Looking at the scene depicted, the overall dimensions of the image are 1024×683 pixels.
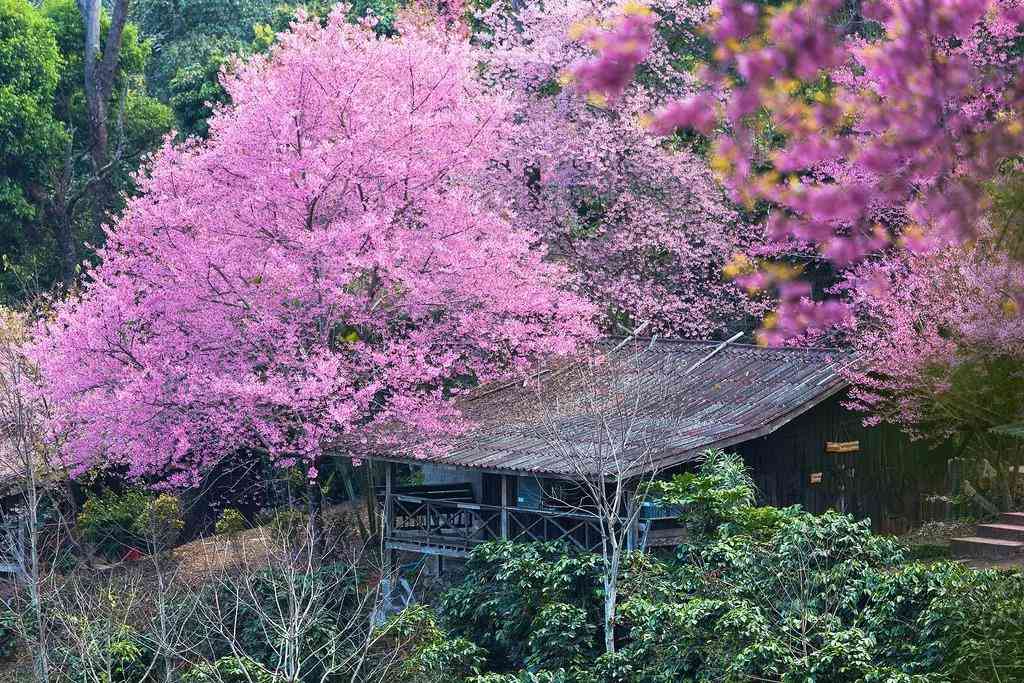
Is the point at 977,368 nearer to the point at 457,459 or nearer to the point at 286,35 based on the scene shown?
the point at 457,459

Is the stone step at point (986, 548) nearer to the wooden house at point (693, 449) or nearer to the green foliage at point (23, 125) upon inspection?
the wooden house at point (693, 449)

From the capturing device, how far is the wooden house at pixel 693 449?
1577cm

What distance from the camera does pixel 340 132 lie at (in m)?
19.0

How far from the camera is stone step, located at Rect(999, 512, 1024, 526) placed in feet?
53.8

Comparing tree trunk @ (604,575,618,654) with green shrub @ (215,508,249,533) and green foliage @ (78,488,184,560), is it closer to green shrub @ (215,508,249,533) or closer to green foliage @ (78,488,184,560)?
green foliage @ (78,488,184,560)

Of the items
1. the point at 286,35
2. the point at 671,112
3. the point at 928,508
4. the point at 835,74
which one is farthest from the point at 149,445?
the point at 671,112

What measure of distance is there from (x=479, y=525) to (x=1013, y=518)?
7.51 meters

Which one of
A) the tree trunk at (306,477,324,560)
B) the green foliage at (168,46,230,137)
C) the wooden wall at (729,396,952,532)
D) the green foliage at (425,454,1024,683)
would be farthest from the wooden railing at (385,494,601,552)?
the green foliage at (168,46,230,137)

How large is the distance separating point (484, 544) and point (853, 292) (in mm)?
9440

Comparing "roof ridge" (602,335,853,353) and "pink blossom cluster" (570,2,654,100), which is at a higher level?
"pink blossom cluster" (570,2,654,100)

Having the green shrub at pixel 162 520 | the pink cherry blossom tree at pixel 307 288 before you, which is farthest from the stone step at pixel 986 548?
the green shrub at pixel 162 520

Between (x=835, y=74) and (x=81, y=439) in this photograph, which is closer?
(x=81, y=439)

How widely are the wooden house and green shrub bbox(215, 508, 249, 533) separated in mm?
5857

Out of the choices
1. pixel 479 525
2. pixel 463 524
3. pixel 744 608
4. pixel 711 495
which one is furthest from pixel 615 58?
pixel 463 524
